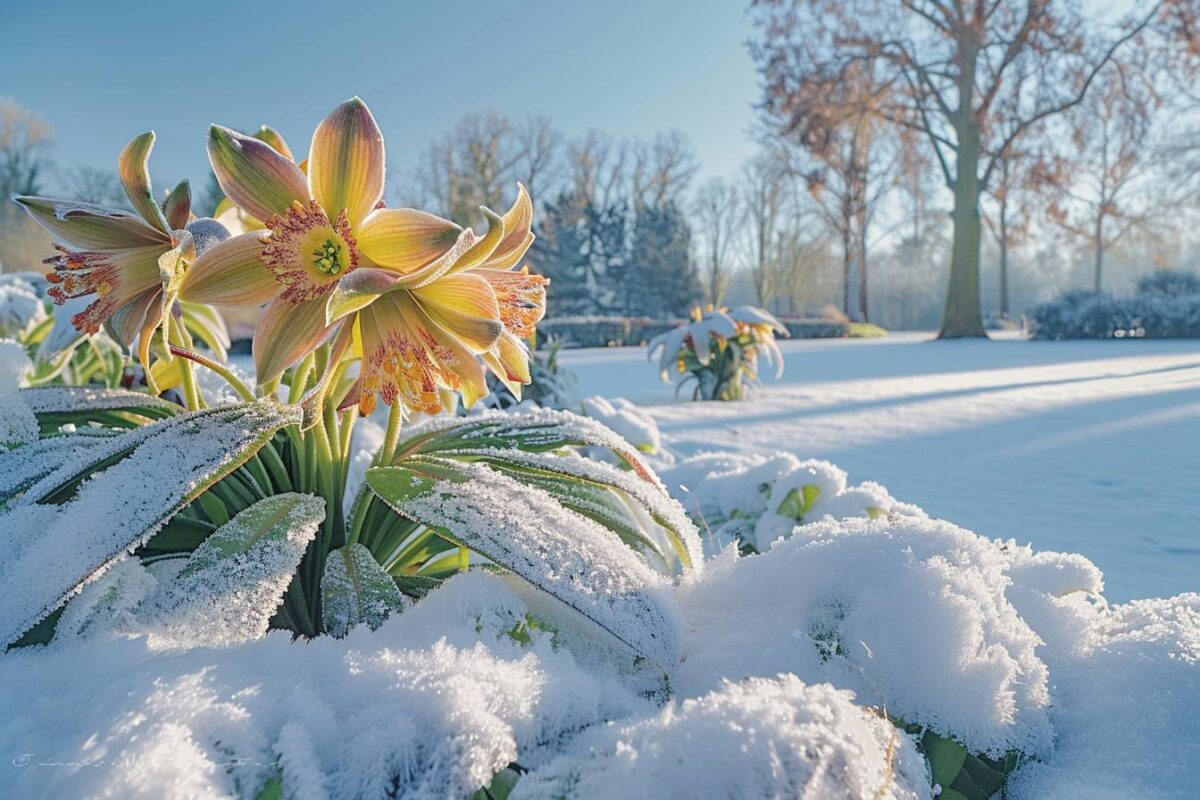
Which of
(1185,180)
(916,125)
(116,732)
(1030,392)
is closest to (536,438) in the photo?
(116,732)

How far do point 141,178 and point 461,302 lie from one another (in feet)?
1.43

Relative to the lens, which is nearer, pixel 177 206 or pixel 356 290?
pixel 356 290

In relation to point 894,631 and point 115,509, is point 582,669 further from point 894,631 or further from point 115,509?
point 115,509

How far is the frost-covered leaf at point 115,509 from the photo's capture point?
65 centimetres

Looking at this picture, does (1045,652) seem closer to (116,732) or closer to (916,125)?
(116,732)

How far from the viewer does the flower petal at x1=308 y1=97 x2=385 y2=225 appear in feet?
2.49

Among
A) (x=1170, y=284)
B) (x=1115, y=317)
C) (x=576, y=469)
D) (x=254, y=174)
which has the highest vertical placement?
(x=1170, y=284)

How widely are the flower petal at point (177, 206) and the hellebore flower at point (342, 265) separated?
0.44 ft

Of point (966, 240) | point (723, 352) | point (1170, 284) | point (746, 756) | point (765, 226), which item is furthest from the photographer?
point (765, 226)

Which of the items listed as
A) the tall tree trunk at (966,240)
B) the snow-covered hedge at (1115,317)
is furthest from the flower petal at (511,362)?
the snow-covered hedge at (1115,317)

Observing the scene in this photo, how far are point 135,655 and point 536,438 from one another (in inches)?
22.5

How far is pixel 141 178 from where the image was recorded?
82 cm

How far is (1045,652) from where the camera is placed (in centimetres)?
80

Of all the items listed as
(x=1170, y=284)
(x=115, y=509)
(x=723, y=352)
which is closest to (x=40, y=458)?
(x=115, y=509)
